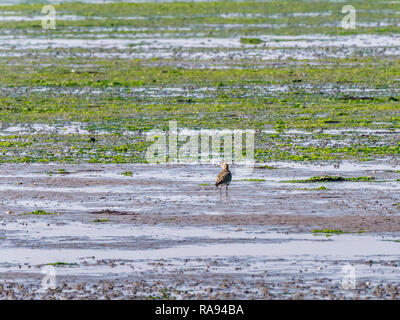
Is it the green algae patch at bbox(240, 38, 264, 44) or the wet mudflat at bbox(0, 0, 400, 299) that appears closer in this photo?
the wet mudflat at bbox(0, 0, 400, 299)

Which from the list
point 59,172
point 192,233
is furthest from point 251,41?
point 192,233

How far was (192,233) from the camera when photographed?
44.9 feet

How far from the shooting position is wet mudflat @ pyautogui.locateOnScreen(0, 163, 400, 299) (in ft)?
36.7

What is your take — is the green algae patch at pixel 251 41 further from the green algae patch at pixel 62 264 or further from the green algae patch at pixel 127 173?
the green algae patch at pixel 62 264

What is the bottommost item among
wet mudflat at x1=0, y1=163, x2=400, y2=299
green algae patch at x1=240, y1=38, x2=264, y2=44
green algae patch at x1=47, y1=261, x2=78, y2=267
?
green algae patch at x1=47, y1=261, x2=78, y2=267

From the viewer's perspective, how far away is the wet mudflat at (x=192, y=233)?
1117 centimetres

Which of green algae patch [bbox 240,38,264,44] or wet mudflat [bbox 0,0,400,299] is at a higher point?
green algae patch [bbox 240,38,264,44]

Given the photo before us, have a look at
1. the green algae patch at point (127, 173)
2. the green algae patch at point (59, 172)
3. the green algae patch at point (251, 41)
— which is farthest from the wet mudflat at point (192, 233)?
the green algae patch at point (251, 41)

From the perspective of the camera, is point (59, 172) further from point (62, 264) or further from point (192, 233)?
point (62, 264)

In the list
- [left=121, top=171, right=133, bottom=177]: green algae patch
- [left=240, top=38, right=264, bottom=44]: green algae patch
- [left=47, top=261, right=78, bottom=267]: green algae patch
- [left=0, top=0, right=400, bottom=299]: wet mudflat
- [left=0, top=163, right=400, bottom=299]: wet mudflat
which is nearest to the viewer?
[left=0, top=163, right=400, bottom=299]: wet mudflat

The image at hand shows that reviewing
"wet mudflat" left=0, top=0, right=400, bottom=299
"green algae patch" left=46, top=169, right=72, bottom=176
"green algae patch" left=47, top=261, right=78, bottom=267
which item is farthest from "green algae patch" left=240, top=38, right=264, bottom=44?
"green algae patch" left=47, top=261, right=78, bottom=267

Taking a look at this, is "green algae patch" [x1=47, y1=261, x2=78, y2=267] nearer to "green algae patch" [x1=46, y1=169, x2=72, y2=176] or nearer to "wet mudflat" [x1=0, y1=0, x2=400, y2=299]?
"wet mudflat" [x1=0, y1=0, x2=400, y2=299]

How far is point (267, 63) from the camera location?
32594mm

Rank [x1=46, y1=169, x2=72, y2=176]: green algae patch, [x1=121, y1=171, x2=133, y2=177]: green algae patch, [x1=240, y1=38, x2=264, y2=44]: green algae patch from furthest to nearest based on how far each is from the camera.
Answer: [x1=240, y1=38, x2=264, y2=44]: green algae patch < [x1=46, y1=169, x2=72, y2=176]: green algae patch < [x1=121, y1=171, x2=133, y2=177]: green algae patch
